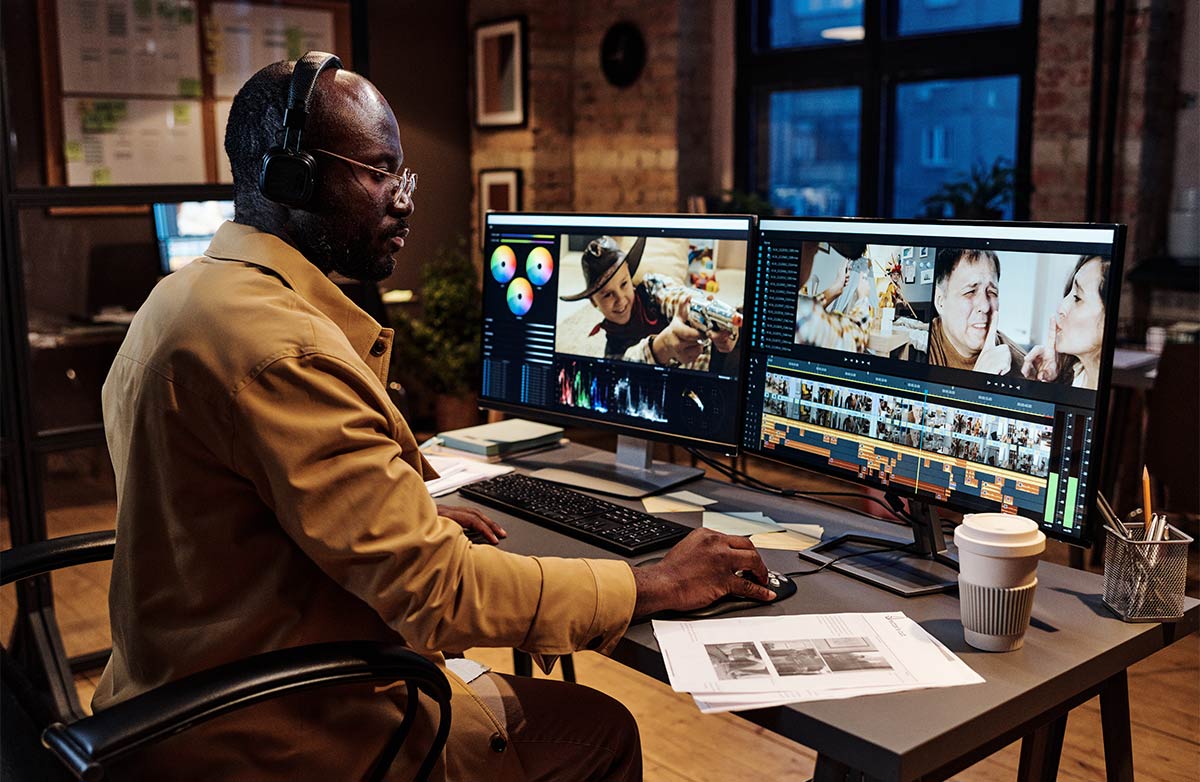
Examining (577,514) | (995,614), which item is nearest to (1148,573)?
(995,614)

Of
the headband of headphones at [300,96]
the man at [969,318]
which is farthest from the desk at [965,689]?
the headband of headphones at [300,96]

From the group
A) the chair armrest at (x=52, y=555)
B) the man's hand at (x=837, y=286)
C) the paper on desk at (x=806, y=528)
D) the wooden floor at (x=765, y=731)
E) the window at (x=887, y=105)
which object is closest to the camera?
the chair armrest at (x=52, y=555)

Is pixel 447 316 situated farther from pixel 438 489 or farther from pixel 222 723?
pixel 222 723

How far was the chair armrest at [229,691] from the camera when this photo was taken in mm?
1049

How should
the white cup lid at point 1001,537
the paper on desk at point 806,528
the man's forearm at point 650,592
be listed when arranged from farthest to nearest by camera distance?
the paper on desk at point 806,528
the man's forearm at point 650,592
the white cup lid at point 1001,537

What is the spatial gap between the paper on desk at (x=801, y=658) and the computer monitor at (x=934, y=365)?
174mm

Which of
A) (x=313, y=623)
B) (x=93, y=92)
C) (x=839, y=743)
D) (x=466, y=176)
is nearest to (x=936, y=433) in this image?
(x=839, y=743)

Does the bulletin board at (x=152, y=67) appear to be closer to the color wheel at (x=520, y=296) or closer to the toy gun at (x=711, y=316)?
the color wheel at (x=520, y=296)

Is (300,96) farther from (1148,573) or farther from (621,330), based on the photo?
(1148,573)

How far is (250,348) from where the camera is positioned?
4.00ft

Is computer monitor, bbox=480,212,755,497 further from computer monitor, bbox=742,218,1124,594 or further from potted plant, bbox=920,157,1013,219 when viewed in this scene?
potted plant, bbox=920,157,1013,219

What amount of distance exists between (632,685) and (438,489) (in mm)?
1157

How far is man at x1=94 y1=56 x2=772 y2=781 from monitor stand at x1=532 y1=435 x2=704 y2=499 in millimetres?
612

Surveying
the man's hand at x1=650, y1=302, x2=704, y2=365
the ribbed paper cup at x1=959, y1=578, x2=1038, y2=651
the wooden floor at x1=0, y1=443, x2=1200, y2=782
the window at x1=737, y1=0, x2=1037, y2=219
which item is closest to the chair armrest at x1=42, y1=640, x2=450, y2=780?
the ribbed paper cup at x1=959, y1=578, x2=1038, y2=651
